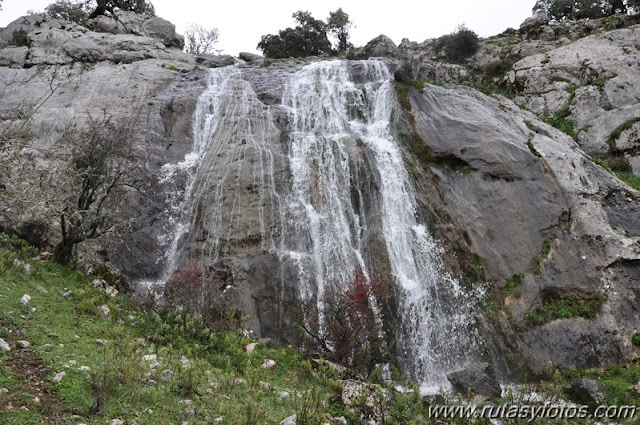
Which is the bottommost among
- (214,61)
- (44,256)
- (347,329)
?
(347,329)

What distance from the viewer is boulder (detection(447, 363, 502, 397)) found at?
34.1 ft

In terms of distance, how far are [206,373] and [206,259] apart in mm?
6687

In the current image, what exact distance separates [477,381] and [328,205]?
25.0 feet

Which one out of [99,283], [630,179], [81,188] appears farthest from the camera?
[630,179]

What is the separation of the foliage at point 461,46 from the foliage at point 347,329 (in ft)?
88.1

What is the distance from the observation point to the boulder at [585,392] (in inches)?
392

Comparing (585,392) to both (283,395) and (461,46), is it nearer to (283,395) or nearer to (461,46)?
(283,395)

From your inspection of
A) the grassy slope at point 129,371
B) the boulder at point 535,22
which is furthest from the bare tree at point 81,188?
the boulder at point 535,22

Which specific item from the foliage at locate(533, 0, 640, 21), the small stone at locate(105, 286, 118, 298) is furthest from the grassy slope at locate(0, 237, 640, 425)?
the foliage at locate(533, 0, 640, 21)

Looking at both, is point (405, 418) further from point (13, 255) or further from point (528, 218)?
point (528, 218)

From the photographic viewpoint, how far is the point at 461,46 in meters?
33.3

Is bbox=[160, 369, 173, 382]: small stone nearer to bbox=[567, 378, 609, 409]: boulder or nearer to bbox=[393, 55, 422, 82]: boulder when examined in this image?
bbox=[567, 378, 609, 409]: boulder

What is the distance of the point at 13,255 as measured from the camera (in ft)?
36.9

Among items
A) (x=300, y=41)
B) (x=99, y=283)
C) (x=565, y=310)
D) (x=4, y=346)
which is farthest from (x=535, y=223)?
(x=300, y=41)
